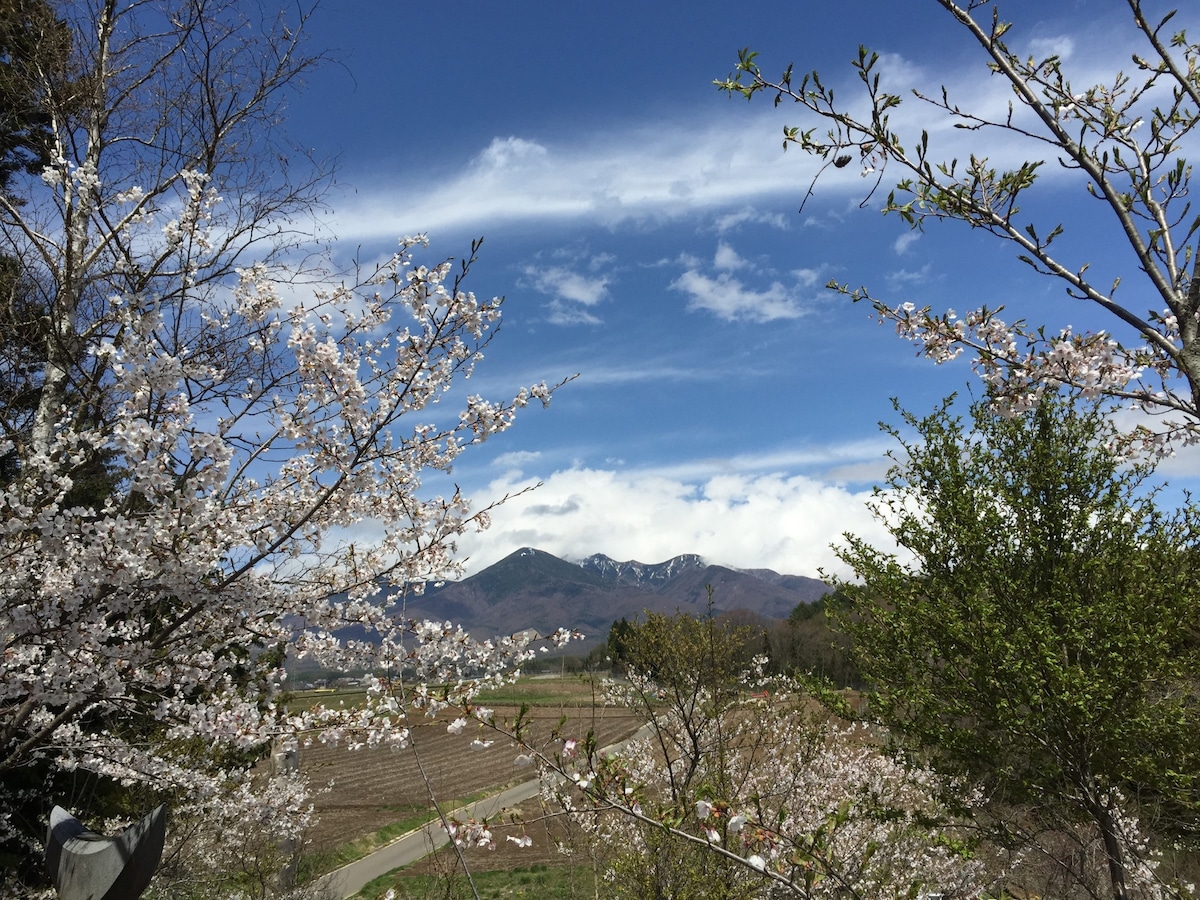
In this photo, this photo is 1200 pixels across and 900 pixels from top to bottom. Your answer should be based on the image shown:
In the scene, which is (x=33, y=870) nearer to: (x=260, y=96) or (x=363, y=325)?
(x=363, y=325)

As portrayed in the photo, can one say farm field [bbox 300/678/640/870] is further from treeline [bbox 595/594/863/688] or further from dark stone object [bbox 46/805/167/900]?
dark stone object [bbox 46/805/167/900]

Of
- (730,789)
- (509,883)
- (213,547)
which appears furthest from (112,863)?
(509,883)

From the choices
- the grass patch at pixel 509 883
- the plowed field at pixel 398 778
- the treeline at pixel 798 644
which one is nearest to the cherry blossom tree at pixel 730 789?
the treeline at pixel 798 644

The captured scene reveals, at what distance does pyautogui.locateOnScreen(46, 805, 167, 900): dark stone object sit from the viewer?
2760mm

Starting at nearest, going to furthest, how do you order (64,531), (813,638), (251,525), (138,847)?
(138,847) → (64,531) → (251,525) → (813,638)

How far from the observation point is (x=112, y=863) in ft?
9.09

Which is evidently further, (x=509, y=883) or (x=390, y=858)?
(x=390, y=858)

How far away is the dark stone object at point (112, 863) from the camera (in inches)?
109

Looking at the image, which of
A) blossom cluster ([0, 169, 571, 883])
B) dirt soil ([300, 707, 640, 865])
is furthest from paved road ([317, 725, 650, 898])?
blossom cluster ([0, 169, 571, 883])

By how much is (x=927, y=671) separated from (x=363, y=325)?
883 cm

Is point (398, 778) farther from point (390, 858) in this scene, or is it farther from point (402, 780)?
point (390, 858)

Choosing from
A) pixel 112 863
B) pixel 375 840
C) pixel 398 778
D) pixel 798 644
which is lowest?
pixel 398 778

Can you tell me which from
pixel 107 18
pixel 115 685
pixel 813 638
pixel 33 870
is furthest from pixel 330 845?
pixel 813 638

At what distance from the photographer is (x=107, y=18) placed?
590cm
